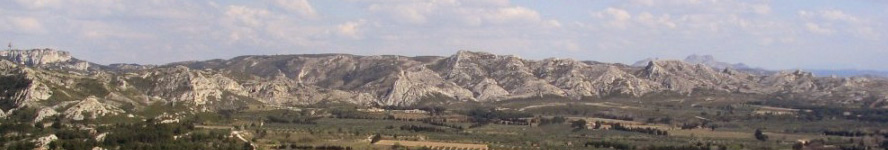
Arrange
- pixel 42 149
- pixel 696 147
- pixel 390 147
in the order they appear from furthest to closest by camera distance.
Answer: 1. pixel 696 147
2. pixel 390 147
3. pixel 42 149

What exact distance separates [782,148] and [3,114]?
156 m

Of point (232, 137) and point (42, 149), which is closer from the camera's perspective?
point (42, 149)

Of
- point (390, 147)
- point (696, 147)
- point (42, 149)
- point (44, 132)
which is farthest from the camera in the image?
point (696, 147)

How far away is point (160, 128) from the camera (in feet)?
578

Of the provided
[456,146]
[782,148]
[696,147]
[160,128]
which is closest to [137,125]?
[160,128]

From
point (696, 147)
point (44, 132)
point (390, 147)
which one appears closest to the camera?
point (44, 132)

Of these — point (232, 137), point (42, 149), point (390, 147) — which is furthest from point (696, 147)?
point (42, 149)

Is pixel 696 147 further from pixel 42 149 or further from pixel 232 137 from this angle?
pixel 42 149

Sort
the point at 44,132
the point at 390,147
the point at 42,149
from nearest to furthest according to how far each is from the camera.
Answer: the point at 42,149
the point at 44,132
the point at 390,147

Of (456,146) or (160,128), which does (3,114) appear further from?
(456,146)

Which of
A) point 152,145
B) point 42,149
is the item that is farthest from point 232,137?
point 42,149

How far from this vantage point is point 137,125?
181000mm

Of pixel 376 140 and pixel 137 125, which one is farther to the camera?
pixel 376 140

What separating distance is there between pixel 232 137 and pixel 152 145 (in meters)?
21.9
